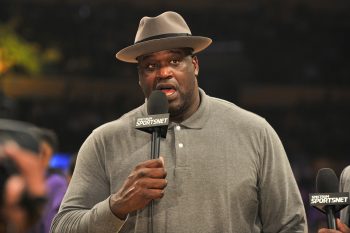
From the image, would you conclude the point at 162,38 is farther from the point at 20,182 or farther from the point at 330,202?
the point at 20,182

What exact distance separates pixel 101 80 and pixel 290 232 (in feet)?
41.5

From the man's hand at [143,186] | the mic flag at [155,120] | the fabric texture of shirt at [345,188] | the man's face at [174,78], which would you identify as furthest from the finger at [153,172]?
the fabric texture of shirt at [345,188]

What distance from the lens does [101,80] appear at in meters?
15.2

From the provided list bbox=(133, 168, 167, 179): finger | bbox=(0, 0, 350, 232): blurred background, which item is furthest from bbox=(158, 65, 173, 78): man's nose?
bbox=(0, 0, 350, 232): blurred background

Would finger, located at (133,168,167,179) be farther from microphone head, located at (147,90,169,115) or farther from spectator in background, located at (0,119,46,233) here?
spectator in background, located at (0,119,46,233)

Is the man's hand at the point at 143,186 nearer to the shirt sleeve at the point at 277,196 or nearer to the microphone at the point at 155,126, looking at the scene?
the microphone at the point at 155,126

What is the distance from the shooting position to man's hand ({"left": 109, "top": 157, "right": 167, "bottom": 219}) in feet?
7.66

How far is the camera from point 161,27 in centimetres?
296

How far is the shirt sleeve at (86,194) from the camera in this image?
2691mm

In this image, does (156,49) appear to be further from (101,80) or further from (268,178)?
(101,80)

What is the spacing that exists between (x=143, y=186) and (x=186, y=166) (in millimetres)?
406

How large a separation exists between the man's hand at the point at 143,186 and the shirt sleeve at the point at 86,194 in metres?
0.19

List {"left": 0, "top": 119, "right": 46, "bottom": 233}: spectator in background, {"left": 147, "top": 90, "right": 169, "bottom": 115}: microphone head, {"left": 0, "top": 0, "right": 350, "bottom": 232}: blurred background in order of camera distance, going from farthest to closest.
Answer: {"left": 0, "top": 0, "right": 350, "bottom": 232}: blurred background → {"left": 147, "top": 90, "right": 169, "bottom": 115}: microphone head → {"left": 0, "top": 119, "right": 46, "bottom": 233}: spectator in background

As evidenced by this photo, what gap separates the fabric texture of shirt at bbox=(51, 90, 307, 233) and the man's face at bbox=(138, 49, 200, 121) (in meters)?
0.06
